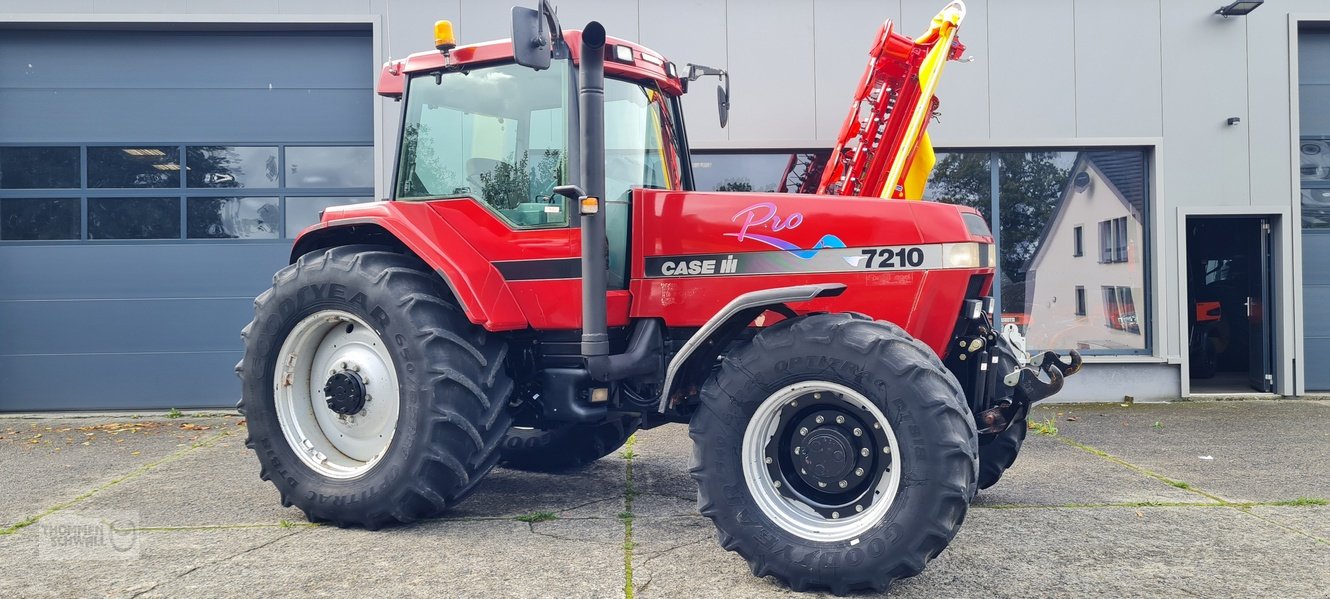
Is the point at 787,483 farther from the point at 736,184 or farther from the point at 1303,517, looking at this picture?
the point at 736,184

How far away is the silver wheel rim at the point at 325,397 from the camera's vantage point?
4.64 meters

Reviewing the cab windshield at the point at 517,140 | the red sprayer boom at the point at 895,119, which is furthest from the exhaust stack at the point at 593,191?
the red sprayer boom at the point at 895,119

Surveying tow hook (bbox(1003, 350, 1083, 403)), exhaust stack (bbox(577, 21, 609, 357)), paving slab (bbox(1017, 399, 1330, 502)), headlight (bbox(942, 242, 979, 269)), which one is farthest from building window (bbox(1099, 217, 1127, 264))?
exhaust stack (bbox(577, 21, 609, 357))

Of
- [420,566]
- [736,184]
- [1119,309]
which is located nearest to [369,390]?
[420,566]

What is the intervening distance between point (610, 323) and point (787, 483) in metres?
1.21

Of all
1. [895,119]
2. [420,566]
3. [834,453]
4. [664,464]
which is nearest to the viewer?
[834,453]

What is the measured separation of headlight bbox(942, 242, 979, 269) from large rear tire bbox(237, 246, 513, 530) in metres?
2.19

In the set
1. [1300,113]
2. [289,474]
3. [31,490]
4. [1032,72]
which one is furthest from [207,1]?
[1300,113]

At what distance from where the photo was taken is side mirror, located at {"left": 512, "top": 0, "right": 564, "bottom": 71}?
3.76 metres

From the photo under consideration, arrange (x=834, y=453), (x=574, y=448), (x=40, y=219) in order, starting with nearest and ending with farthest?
(x=834, y=453) < (x=574, y=448) < (x=40, y=219)

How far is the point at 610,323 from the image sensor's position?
14.4 feet

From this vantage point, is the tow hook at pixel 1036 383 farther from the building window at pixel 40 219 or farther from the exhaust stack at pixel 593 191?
the building window at pixel 40 219

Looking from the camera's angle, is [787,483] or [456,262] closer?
[787,483]

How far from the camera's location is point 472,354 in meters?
4.37
